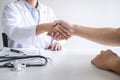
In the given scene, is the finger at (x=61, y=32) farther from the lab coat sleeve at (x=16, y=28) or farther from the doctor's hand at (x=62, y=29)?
the lab coat sleeve at (x=16, y=28)

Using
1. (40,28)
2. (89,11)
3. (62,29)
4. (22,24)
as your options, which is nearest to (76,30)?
(62,29)

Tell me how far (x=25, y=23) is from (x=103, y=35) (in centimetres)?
83

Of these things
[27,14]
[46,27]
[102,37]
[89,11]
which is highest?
[89,11]

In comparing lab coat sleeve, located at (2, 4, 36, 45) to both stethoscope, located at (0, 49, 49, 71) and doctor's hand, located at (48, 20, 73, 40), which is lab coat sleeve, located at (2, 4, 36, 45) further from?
stethoscope, located at (0, 49, 49, 71)

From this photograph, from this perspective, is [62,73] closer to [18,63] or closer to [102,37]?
[18,63]

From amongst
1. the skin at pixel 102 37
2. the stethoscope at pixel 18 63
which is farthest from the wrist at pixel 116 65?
the stethoscope at pixel 18 63

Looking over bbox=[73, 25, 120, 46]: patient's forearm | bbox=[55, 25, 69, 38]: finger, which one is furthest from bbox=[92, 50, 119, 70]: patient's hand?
bbox=[55, 25, 69, 38]: finger

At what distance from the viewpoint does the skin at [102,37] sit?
73 centimetres

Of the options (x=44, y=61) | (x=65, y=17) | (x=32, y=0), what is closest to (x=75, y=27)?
(x=44, y=61)

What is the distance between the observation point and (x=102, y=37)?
37.3 inches

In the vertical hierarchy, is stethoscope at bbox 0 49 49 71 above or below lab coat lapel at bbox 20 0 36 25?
below

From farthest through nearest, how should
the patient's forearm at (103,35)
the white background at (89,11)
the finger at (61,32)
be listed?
the white background at (89,11) → the finger at (61,32) → the patient's forearm at (103,35)

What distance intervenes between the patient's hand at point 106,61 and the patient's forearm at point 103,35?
0.11m

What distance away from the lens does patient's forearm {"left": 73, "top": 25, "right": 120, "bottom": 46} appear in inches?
34.2
